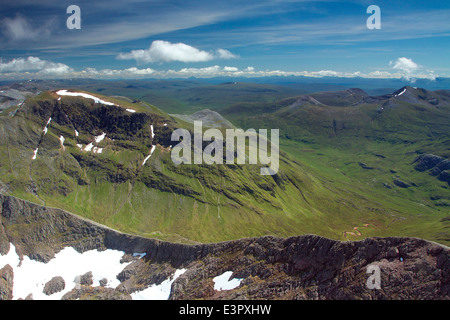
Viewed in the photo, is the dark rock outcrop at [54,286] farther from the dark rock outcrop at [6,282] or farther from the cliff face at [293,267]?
the cliff face at [293,267]

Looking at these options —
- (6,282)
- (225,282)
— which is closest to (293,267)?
(225,282)

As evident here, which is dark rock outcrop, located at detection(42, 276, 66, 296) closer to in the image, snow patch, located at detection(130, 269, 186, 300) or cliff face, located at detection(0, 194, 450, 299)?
cliff face, located at detection(0, 194, 450, 299)

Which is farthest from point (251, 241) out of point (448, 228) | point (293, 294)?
point (448, 228)

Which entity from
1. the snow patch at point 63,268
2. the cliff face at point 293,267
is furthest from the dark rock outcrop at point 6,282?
the snow patch at point 63,268

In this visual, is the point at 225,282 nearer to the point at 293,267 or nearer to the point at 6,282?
the point at 293,267

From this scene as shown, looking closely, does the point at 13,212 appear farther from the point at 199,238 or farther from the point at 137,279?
the point at 199,238
